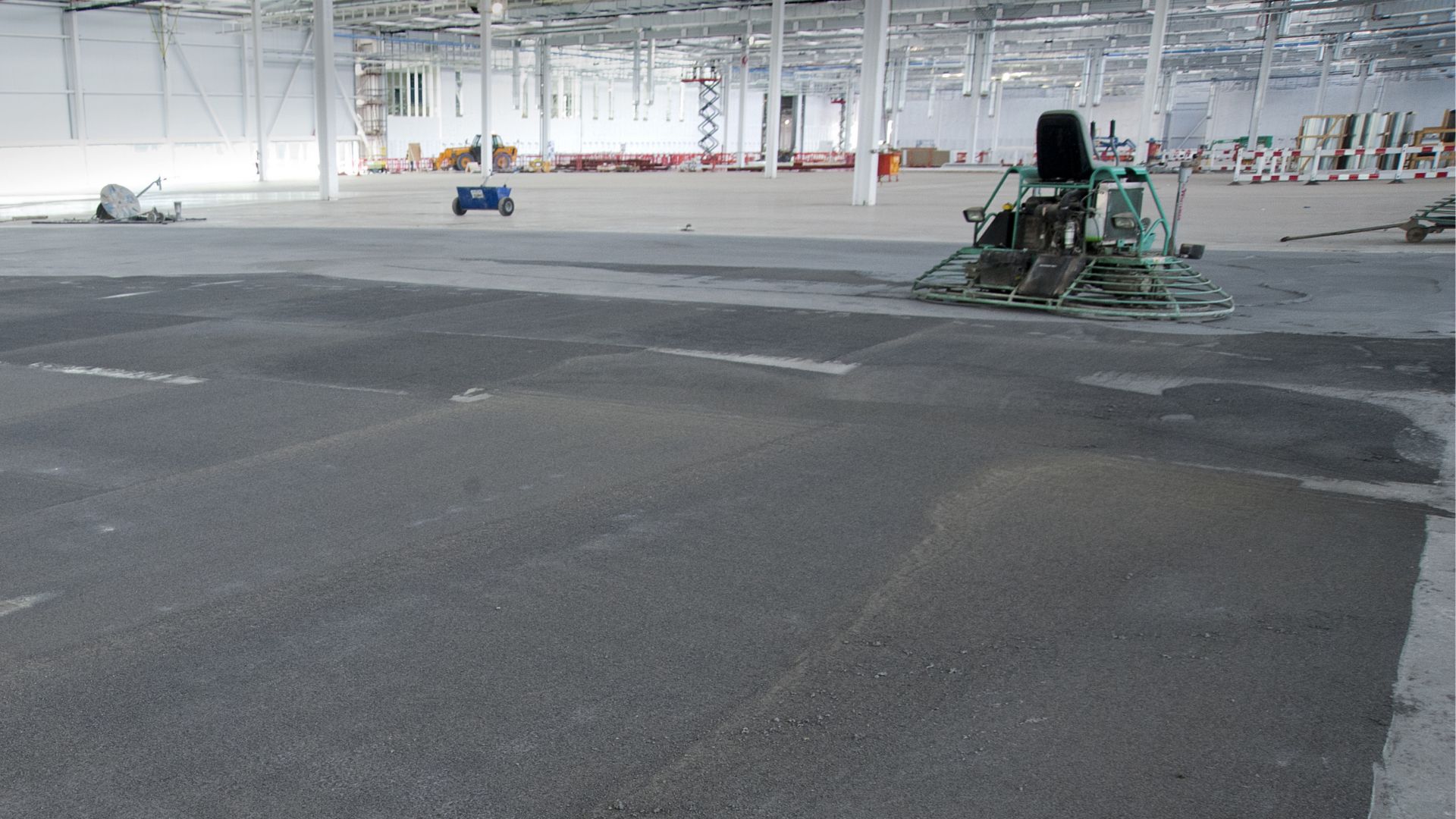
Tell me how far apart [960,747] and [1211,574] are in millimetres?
2061

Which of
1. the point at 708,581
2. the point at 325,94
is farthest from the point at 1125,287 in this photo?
the point at 325,94

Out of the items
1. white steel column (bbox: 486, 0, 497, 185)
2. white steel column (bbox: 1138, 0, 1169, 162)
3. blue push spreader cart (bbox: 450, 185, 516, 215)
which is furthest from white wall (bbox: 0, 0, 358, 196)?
white steel column (bbox: 1138, 0, 1169, 162)

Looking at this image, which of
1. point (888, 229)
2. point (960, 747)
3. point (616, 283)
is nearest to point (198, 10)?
point (888, 229)

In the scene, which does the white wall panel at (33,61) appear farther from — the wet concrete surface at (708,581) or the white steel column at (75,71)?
the wet concrete surface at (708,581)

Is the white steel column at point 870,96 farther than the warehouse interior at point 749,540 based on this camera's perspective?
Yes

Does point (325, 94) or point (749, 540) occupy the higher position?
point (325, 94)

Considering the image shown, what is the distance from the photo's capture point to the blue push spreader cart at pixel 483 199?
1045 inches

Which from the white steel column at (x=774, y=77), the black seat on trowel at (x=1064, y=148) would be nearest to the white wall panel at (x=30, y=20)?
the white steel column at (x=774, y=77)

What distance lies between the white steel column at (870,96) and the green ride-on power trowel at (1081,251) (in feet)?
56.6

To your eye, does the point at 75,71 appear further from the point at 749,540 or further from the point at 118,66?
the point at 749,540

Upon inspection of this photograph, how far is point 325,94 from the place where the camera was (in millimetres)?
33156

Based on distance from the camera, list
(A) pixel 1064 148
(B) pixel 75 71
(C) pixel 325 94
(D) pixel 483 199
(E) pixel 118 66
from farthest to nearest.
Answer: (E) pixel 118 66 → (B) pixel 75 71 → (C) pixel 325 94 → (D) pixel 483 199 → (A) pixel 1064 148

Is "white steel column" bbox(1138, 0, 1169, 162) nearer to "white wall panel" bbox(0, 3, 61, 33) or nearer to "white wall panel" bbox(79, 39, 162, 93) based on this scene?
"white wall panel" bbox(79, 39, 162, 93)

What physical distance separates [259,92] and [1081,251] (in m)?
38.1
